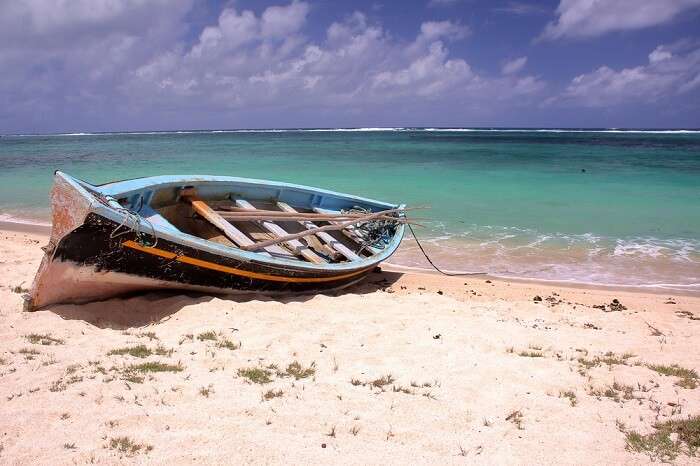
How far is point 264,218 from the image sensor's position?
7.36 meters

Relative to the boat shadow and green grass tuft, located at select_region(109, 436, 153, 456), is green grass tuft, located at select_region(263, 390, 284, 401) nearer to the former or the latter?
green grass tuft, located at select_region(109, 436, 153, 456)

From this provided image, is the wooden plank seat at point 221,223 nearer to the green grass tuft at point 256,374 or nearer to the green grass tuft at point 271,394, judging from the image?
the green grass tuft at point 256,374

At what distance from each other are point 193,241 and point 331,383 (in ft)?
7.83

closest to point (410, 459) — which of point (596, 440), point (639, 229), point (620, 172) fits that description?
point (596, 440)

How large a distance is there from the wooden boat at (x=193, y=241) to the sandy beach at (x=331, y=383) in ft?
0.97

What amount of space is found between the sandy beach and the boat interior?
1064 millimetres

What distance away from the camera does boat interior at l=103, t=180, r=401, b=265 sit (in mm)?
6684

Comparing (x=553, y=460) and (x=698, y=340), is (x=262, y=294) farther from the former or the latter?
(x=698, y=340)

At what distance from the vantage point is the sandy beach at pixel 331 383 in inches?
119

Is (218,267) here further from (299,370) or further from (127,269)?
(299,370)

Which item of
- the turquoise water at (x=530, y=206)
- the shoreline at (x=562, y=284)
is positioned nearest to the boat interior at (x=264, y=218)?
the shoreline at (x=562, y=284)

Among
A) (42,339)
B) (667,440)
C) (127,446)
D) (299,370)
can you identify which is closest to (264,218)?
(42,339)

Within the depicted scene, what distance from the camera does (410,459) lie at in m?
2.96

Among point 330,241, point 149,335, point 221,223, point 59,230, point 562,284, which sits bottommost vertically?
point 562,284
